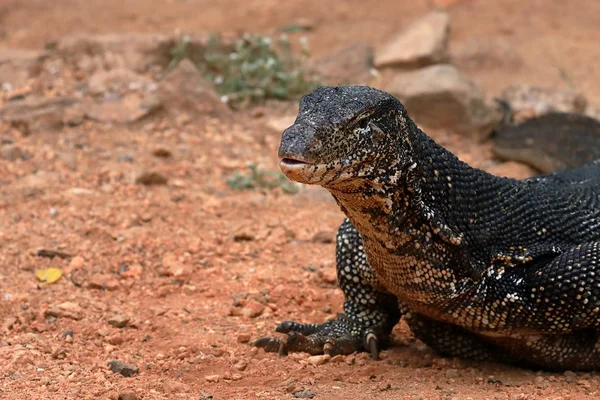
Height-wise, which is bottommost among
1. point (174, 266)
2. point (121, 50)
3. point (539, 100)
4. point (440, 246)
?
point (174, 266)

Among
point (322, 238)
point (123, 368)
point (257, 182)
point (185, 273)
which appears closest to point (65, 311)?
point (123, 368)

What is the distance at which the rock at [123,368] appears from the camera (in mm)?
5469

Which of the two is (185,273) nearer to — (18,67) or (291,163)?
(291,163)

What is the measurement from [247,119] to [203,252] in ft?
10.8

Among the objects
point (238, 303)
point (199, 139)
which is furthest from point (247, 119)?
point (238, 303)

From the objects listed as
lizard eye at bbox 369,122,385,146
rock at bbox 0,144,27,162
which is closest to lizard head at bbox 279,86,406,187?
lizard eye at bbox 369,122,385,146

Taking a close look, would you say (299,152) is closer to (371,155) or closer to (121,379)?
(371,155)

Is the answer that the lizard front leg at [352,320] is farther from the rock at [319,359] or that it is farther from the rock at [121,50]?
the rock at [121,50]

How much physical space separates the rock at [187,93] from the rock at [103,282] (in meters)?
3.78

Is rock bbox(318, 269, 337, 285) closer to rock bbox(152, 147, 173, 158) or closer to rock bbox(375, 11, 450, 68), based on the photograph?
rock bbox(152, 147, 173, 158)

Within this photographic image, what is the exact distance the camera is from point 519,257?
537 cm

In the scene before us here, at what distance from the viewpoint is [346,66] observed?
1212 centimetres

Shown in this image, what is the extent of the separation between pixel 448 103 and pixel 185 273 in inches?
179

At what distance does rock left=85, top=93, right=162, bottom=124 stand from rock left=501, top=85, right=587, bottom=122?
4.19 m
